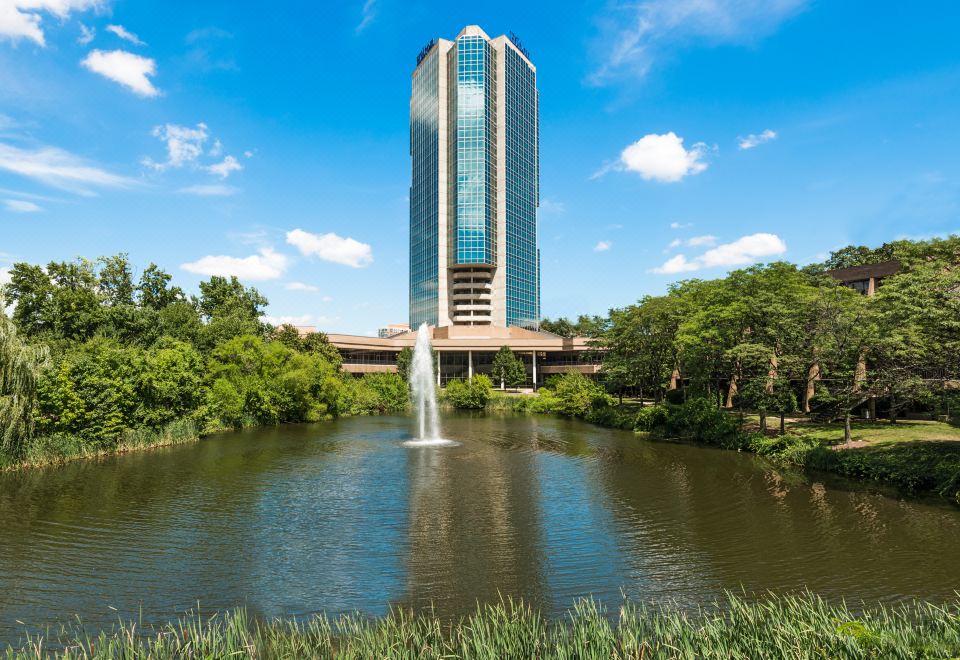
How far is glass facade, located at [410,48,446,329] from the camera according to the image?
11862 cm

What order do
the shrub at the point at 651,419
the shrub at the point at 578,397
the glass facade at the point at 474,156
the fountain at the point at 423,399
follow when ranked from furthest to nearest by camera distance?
the glass facade at the point at 474,156, the shrub at the point at 578,397, the shrub at the point at 651,419, the fountain at the point at 423,399

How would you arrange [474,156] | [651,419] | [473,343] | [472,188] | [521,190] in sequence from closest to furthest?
[651,419] < [473,343] < [472,188] < [474,156] < [521,190]

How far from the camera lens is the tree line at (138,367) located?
27500 mm

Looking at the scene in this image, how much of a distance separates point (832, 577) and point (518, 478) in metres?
14.1

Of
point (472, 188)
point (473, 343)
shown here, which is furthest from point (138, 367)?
point (472, 188)

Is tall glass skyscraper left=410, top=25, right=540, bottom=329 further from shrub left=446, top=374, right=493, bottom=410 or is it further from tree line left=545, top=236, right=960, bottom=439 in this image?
tree line left=545, top=236, right=960, bottom=439

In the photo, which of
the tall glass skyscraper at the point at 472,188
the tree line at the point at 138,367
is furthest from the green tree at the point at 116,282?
the tall glass skyscraper at the point at 472,188

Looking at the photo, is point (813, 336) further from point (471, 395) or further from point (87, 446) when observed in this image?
point (471, 395)

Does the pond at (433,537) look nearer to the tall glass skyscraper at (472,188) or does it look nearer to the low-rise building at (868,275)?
the low-rise building at (868,275)

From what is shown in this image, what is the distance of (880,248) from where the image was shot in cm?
7769

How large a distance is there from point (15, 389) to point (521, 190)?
111528mm

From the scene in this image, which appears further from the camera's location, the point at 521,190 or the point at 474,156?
the point at 521,190

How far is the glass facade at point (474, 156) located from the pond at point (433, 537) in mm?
89033

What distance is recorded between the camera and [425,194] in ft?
405
